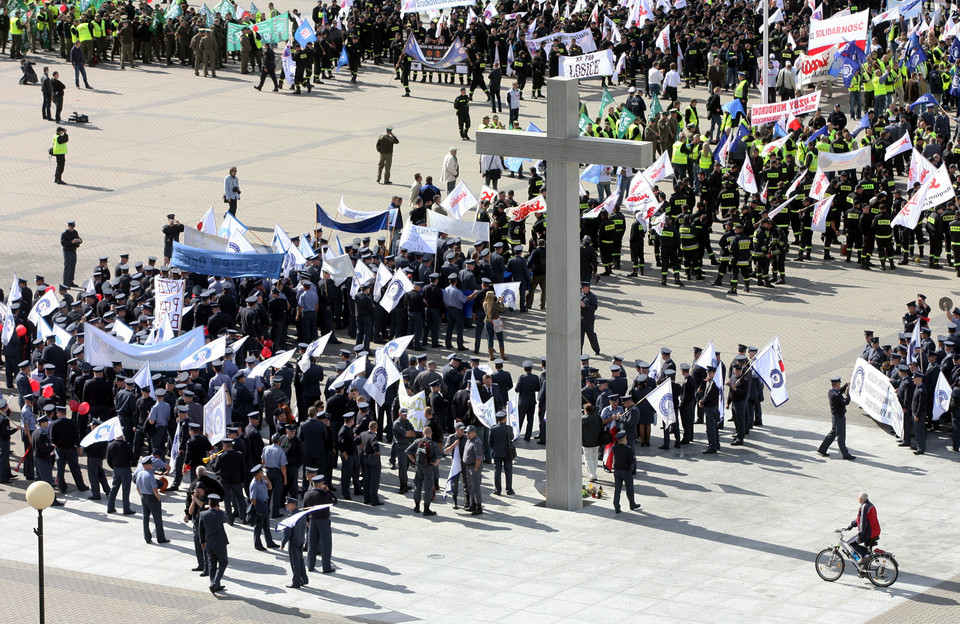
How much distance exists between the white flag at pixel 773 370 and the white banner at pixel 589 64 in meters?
19.6

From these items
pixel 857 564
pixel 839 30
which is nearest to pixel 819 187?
pixel 839 30

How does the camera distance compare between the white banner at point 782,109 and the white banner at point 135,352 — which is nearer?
the white banner at point 135,352

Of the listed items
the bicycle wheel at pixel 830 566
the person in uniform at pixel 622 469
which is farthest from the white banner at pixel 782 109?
the bicycle wheel at pixel 830 566

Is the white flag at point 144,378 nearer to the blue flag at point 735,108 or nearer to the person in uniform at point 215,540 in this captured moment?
the person in uniform at point 215,540

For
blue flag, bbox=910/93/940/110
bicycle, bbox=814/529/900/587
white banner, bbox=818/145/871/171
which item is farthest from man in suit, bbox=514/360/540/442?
blue flag, bbox=910/93/940/110

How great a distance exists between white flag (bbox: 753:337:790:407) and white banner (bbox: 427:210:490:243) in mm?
7796

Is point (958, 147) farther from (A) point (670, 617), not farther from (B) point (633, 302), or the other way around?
(A) point (670, 617)

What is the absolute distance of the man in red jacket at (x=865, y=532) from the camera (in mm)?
21016

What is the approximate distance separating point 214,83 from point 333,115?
19.6ft

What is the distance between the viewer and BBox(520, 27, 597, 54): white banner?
166 ft

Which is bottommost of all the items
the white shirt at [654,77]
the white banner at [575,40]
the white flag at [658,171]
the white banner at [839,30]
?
the white flag at [658,171]

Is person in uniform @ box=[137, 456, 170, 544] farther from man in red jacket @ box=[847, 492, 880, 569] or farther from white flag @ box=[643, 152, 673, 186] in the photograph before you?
white flag @ box=[643, 152, 673, 186]

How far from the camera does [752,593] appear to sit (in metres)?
20.8

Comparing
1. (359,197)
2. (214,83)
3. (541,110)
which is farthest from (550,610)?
(214,83)
